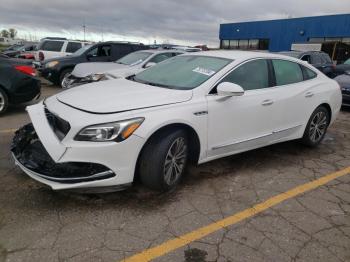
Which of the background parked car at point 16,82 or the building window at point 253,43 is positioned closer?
the background parked car at point 16,82

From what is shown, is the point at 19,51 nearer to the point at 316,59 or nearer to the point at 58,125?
the point at 316,59

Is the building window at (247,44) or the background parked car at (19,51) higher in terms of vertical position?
the building window at (247,44)

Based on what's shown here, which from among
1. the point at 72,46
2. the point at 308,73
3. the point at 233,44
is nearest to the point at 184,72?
the point at 308,73

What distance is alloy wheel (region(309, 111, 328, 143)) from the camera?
5.44 m

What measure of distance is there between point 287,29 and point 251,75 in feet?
124

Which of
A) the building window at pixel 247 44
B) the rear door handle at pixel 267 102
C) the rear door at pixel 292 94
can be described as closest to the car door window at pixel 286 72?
the rear door at pixel 292 94

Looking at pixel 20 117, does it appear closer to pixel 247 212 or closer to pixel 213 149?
pixel 213 149

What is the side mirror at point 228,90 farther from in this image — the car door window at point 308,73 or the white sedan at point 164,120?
the car door window at point 308,73

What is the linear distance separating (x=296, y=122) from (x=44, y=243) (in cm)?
378

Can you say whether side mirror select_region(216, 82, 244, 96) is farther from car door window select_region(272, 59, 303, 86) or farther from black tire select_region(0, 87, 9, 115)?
black tire select_region(0, 87, 9, 115)

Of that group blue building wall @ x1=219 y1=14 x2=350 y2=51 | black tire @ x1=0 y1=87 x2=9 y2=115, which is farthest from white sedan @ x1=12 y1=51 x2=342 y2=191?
blue building wall @ x1=219 y1=14 x2=350 y2=51

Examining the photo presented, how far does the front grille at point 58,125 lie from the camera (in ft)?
10.7

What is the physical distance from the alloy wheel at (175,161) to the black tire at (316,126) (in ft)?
8.18

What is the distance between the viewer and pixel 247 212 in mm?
3463
